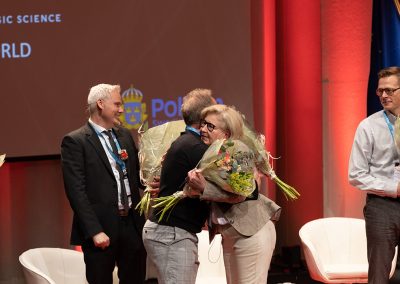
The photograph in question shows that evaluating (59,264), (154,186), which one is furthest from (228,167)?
(59,264)

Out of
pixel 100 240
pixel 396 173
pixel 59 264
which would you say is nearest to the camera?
pixel 100 240

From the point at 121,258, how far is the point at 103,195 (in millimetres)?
402

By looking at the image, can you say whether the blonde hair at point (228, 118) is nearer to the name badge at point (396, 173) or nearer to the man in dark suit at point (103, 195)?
the man in dark suit at point (103, 195)

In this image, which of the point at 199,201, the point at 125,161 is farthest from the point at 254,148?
the point at 125,161

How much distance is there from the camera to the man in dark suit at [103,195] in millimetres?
4500

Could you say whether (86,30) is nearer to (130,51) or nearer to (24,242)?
(130,51)

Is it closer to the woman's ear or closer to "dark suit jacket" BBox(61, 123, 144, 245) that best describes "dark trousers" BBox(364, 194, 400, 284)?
the woman's ear

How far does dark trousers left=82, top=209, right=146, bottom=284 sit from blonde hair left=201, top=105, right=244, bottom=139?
109cm

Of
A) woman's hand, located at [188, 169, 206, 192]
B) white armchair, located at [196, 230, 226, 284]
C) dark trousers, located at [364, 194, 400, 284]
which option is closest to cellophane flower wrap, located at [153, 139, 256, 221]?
woman's hand, located at [188, 169, 206, 192]

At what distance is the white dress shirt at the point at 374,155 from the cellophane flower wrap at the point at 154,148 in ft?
3.51

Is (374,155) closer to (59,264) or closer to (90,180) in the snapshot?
(90,180)

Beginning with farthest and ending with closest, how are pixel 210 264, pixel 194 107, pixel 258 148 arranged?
1. pixel 210 264
2. pixel 258 148
3. pixel 194 107

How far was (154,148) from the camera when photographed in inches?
178

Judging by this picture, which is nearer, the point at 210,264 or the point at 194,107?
the point at 194,107
